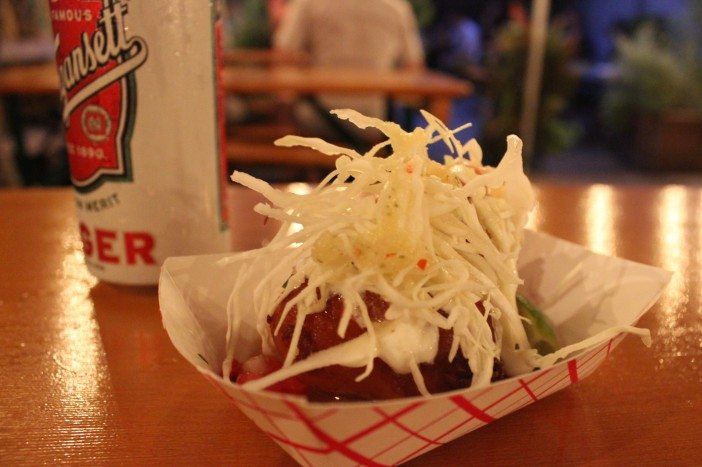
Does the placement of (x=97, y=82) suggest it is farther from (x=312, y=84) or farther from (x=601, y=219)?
(x=312, y=84)

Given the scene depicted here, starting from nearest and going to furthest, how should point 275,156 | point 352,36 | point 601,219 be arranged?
point 601,219 → point 275,156 → point 352,36

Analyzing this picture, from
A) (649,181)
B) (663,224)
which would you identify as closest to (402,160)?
(663,224)

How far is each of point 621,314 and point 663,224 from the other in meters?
0.61

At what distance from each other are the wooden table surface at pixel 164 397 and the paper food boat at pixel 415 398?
33mm

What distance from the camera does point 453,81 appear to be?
3143mm

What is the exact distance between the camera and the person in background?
352 cm

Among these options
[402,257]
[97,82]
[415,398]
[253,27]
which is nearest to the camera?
[415,398]

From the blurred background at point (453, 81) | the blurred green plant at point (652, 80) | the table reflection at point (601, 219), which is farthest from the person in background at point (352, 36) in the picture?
the blurred green plant at point (652, 80)

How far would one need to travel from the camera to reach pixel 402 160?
1.89ft

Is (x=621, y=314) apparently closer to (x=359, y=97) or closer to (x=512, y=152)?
(x=512, y=152)

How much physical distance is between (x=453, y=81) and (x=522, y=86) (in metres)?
1.82

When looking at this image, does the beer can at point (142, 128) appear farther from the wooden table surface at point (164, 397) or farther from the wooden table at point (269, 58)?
the wooden table at point (269, 58)

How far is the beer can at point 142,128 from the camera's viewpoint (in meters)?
0.66

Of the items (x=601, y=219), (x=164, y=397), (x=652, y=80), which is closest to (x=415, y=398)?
(x=164, y=397)
